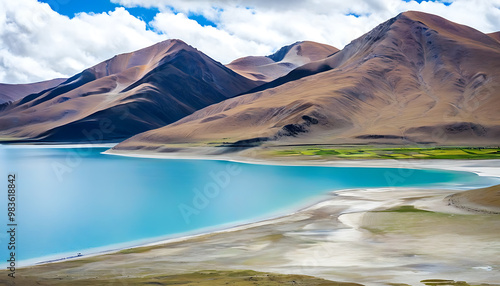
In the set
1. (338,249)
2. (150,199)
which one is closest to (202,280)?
(338,249)

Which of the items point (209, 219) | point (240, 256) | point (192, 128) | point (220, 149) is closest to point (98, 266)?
point (240, 256)

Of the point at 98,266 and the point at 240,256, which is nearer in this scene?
the point at 98,266

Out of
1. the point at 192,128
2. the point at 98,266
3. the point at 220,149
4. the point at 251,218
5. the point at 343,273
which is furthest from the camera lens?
the point at 192,128

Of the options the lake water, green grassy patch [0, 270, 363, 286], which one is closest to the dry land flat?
green grassy patch [0, 270, 363, 286]

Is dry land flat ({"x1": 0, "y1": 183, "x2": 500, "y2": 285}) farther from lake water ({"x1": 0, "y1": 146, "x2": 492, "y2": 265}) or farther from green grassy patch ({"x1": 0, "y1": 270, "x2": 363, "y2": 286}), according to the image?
lake water ({"x1": 0, "y1": 146, "x2": 492, "y2": 265})

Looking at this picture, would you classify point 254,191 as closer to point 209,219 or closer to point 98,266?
point 209,219

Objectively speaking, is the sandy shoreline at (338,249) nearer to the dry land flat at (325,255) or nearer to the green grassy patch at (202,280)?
the dry land flat at (325,255)

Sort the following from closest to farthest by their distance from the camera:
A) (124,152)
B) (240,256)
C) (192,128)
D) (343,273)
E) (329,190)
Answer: (343,273)
(240,256)
(329,190)
(124,152)
(192,128)

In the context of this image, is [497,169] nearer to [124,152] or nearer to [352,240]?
[352,240]
